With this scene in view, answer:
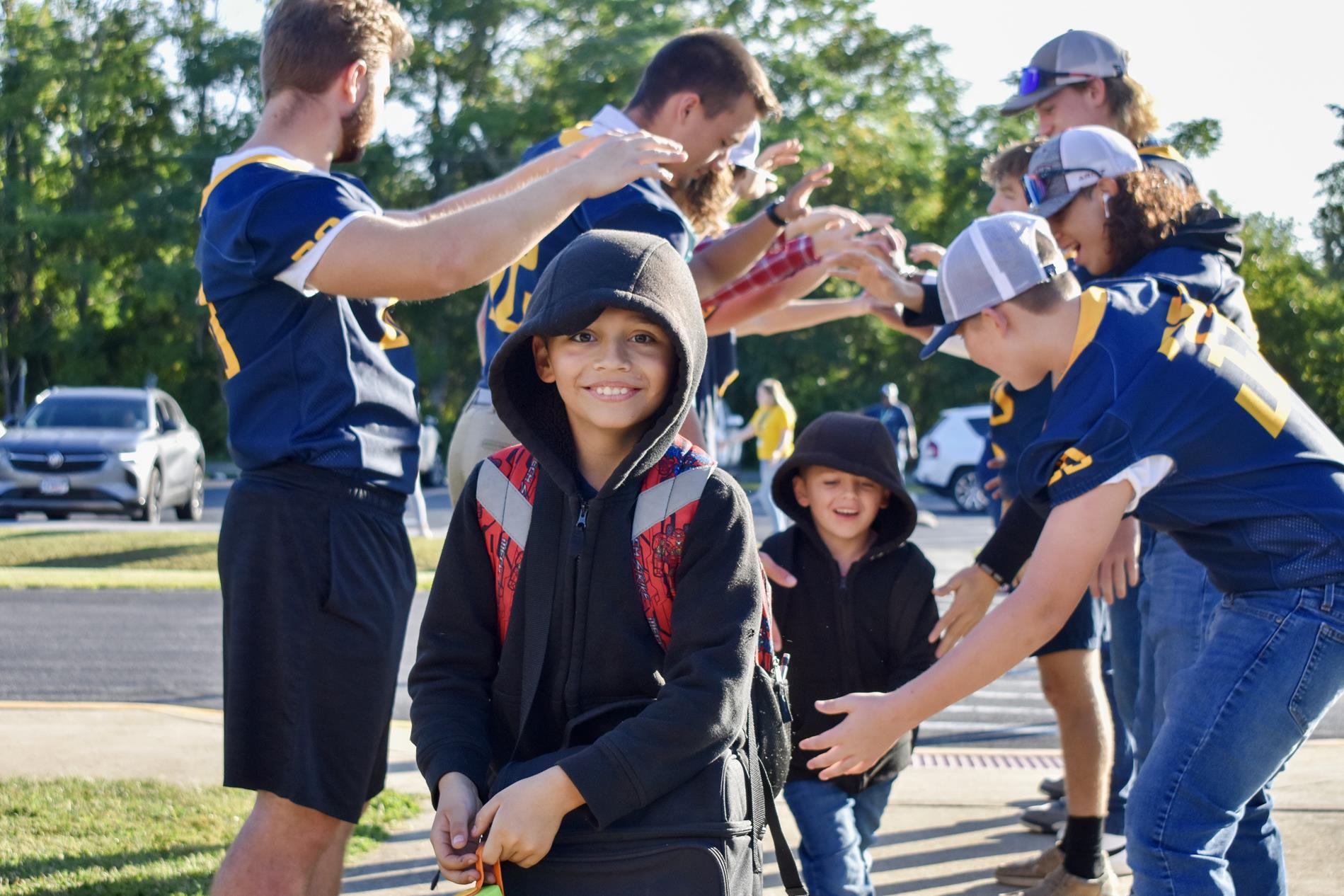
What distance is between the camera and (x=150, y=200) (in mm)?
39250

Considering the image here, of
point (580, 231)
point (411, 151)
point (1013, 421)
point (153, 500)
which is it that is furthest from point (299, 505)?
point (411, 151)

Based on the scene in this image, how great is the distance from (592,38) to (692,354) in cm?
3805

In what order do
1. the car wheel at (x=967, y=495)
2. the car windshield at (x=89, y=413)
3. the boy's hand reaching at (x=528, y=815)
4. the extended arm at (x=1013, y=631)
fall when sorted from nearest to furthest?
the boy's hand reaching at (x=528, y=815) < the extended arm at (x=1013, y=631) < the car windshield at (x=89, y=413) < the car wheel at (x=967, y=495)

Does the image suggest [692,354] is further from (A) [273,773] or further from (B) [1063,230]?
(B) [1063,230]

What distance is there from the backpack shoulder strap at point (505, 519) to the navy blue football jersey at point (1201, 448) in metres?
1.07

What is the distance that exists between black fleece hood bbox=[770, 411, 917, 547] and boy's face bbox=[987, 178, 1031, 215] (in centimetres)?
112

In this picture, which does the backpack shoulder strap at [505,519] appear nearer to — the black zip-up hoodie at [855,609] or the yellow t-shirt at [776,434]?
the black zip-up hoodie at [855,609]

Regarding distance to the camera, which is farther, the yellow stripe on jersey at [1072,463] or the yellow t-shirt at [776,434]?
the yellow t-shirt at [776,434]

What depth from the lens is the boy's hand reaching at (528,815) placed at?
2.28 meters

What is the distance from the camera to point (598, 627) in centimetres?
246

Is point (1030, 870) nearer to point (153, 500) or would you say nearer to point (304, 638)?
point (304, 638)

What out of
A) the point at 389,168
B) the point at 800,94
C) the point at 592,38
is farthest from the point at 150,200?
the point at 800,94

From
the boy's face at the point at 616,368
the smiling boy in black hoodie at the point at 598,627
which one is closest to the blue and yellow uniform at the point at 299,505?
the smiling boy in black hoodie at the point at 598,627

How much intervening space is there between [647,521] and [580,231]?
165 cm
